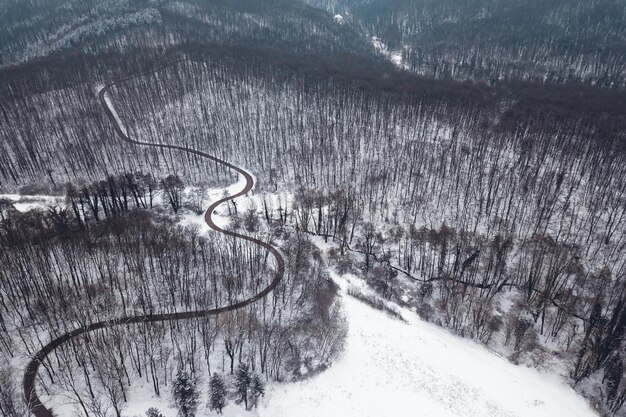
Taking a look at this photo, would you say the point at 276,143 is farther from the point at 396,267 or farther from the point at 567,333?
the point at 567,333

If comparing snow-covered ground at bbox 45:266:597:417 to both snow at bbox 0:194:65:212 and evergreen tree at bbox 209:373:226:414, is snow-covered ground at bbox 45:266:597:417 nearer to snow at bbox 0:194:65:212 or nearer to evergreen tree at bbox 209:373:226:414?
evergreen tree at bbox 209:373:226:414

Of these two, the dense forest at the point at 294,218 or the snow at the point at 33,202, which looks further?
the snow at the point at 33,202

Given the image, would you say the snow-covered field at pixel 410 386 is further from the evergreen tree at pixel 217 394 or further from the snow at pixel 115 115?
the snow at pixel 115 115

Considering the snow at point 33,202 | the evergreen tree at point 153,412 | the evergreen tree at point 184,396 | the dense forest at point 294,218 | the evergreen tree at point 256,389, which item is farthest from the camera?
the snow at point 33,202

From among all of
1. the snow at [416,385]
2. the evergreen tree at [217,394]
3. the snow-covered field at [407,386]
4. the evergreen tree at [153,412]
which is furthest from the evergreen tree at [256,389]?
the evergreen tree at [153,412]

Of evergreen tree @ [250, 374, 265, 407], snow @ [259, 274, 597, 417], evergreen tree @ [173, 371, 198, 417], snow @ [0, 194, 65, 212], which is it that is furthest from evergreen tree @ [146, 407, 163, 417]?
snow @ [0, 194, 65, 212]

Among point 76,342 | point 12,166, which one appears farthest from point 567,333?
point 12,166
